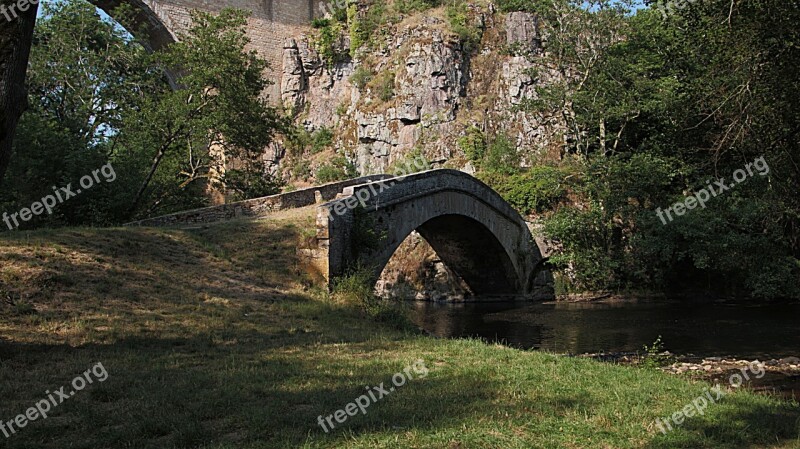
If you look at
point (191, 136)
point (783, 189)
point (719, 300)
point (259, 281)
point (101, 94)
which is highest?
point (101, 94)

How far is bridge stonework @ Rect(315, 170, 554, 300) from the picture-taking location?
13.8 metres

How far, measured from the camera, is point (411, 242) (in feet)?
94.3

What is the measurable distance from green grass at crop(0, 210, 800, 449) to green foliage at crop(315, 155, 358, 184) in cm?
2350

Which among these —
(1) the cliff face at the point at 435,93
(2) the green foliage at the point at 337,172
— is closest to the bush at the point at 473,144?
(1) the cliff face at the point at 435,93

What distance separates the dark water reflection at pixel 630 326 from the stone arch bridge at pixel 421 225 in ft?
8.99

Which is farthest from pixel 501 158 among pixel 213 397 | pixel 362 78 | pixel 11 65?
pixel 213 397

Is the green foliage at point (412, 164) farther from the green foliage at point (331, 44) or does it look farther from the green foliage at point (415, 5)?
the green foliage at point (331, 44)

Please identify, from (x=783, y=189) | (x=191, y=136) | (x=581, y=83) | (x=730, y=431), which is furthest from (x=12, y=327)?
(x=581, y=83)

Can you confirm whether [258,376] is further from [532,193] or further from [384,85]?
[384,85]

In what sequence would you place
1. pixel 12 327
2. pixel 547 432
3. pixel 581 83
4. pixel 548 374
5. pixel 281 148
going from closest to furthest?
1. pixel 547 432
2. pixel 548 374
3. pixel 12 327
4. pixel 581 83
5. pixel 281 148

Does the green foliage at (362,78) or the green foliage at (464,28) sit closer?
the green foliage at (464,28)

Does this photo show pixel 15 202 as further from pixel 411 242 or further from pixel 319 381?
pixel 411 242

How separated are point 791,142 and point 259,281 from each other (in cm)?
905

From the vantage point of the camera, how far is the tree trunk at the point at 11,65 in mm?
5254
